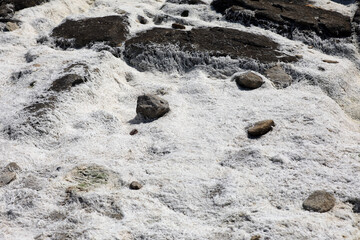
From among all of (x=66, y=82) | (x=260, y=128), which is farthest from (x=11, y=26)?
(x=260, y=128)

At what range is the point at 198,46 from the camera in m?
9.20

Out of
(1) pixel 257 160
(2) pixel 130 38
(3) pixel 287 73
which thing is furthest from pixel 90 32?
A: (1) pixel 257 160

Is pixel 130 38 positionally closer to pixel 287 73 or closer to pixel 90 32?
pixel 90 32

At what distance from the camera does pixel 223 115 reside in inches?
273

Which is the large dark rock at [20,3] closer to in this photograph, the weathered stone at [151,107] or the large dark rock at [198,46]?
the large dark rock at [198,46]

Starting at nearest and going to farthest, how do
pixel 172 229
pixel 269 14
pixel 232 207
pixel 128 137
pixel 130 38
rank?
pixel 172 229 → pixel 232 207 → pixel 128 137 → pixel 130 38 → pixel 269 14

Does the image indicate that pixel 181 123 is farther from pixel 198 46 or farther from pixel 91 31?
pixel 91 31

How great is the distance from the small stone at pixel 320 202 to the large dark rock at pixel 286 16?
6.62m

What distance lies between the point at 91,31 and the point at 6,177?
5.64m

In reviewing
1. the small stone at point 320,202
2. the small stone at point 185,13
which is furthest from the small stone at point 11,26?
the small stone at point 320,202

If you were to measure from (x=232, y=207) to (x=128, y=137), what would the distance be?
2.45m

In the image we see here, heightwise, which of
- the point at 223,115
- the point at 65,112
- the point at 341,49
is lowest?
the point at 65,112

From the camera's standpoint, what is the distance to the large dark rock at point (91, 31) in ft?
30.8

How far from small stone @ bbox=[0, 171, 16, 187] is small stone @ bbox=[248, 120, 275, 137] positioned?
3.93 meters
